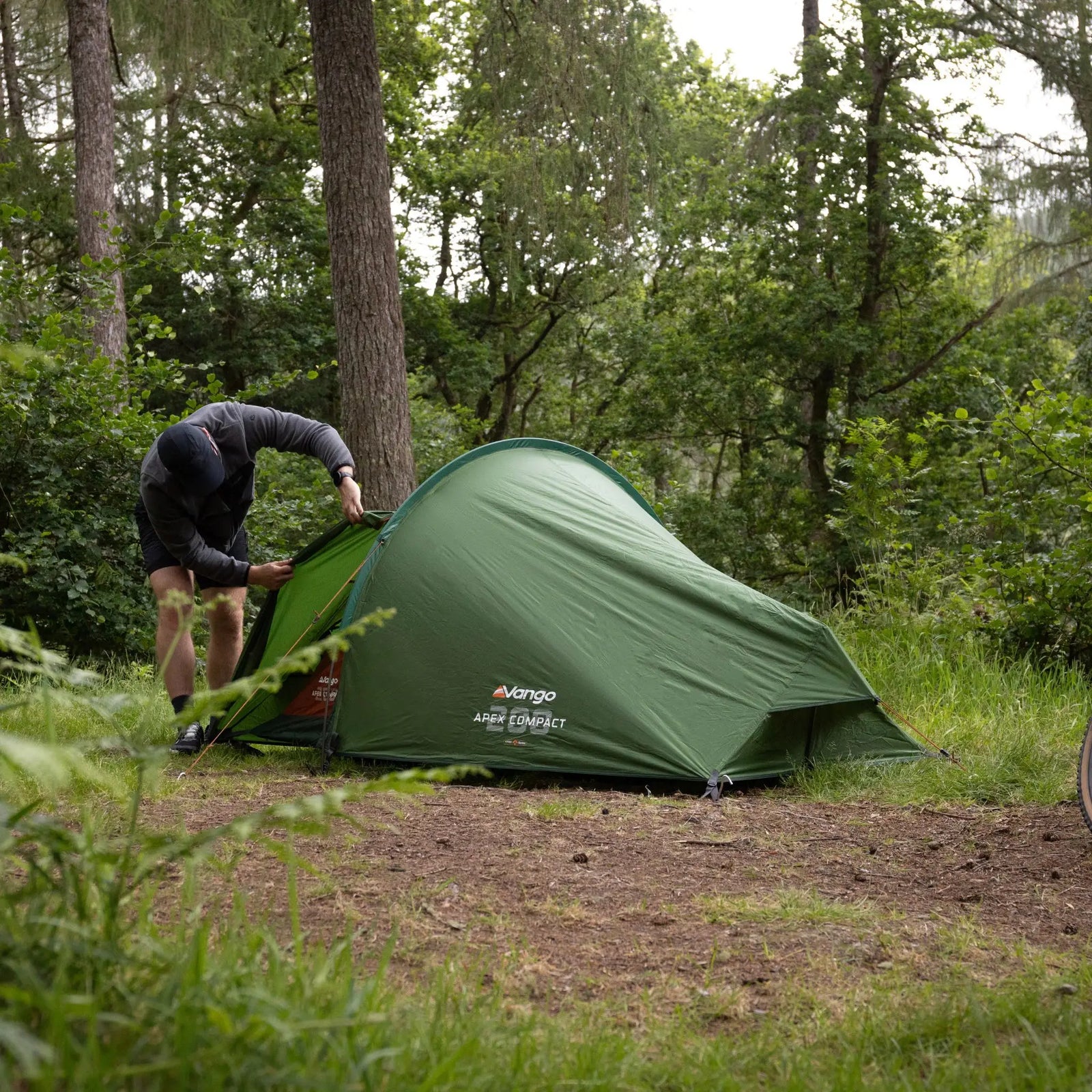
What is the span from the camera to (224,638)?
4863 millimetres

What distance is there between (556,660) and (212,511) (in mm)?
1543

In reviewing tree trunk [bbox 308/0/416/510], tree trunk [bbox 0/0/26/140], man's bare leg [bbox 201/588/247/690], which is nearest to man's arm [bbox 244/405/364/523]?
man's bare leg [bbox 201/588/247/690]

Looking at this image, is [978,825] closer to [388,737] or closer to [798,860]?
[798,860]

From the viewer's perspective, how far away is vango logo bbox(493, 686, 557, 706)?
13.9 feet

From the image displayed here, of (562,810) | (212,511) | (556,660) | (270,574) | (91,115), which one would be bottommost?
(562,810)

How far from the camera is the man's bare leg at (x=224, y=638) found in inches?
189

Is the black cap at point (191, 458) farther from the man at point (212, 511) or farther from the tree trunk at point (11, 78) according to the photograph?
the tree trunk at point (11, 78)

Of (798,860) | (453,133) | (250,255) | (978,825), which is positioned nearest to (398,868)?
(798,860)

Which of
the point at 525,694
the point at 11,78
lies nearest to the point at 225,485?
the point at 525,694

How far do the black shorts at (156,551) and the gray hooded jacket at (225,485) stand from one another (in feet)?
0.26

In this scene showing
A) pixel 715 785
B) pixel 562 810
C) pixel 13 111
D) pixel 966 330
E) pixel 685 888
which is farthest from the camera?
pixel 966 330

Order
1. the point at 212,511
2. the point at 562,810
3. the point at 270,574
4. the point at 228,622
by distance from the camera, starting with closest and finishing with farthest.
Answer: the point at 562,810
the point at 270,574
the point at 212,511
the point at 228,622

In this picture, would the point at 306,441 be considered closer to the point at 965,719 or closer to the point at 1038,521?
the point at 965,719

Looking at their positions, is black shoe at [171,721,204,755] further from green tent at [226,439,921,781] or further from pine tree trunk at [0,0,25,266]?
pine tree trunk at [0,0,25,266]
